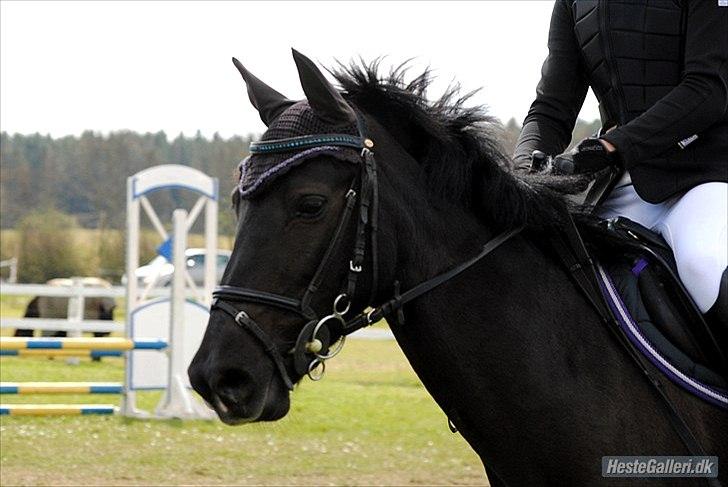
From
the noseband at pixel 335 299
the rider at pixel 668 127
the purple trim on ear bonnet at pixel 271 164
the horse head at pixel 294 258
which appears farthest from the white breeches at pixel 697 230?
the purple trim on ear bonnet at pixel 271 164

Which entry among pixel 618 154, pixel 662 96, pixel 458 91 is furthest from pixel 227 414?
pixel 662 96

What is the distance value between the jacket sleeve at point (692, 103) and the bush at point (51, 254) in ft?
153

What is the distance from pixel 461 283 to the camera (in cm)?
327

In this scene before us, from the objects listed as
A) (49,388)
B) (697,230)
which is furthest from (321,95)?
(49,388)

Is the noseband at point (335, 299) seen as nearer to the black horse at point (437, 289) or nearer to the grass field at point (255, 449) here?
the black horse at point (437, 289)

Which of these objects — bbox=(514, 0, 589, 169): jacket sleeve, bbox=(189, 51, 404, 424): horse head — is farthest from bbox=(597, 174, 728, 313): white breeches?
bbox=(189, 51, 404, 424): horse head

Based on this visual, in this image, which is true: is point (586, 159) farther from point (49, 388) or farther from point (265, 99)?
point (49, 388)

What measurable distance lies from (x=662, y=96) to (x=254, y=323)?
162 centimetres

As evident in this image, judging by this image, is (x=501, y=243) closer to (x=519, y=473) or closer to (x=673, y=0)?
(x=519, y=473)

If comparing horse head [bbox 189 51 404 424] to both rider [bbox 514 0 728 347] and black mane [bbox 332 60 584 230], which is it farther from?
rider [bbox 514 0 728 347]

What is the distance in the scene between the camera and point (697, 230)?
11.3 ft

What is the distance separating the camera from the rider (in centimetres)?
344

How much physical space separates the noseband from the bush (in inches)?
1838

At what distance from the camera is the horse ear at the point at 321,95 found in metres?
→ 3.03
